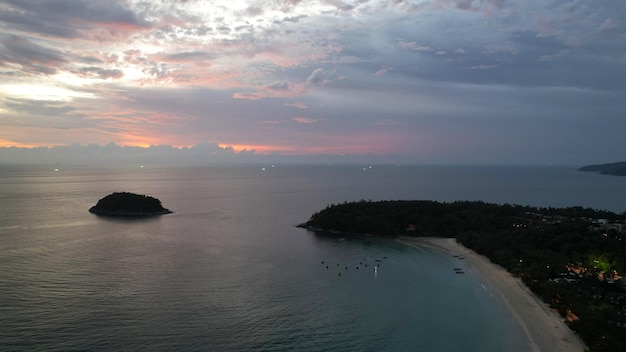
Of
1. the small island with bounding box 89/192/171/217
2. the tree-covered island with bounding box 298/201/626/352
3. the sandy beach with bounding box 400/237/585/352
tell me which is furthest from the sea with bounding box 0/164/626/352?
the small island with bounding box 89/192/171/217

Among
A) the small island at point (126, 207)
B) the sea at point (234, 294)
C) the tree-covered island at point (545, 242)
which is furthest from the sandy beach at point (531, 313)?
the small island at point (126, 207)

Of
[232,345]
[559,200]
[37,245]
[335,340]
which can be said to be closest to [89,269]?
[37,245]

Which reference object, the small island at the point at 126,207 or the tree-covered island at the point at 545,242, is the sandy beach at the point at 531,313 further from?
the small island at the point at 126,207

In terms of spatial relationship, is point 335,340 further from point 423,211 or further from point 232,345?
point 423,211

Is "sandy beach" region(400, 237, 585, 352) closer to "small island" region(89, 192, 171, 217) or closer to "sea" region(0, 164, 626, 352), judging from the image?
"sea" region(0, 164, 626, 352)

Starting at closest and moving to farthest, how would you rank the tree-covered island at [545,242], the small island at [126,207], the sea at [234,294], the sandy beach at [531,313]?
the sea at [234,294] → the sandy beach at [531,313] → the tree-covered island at [545,242] → the small island at [126,207]
